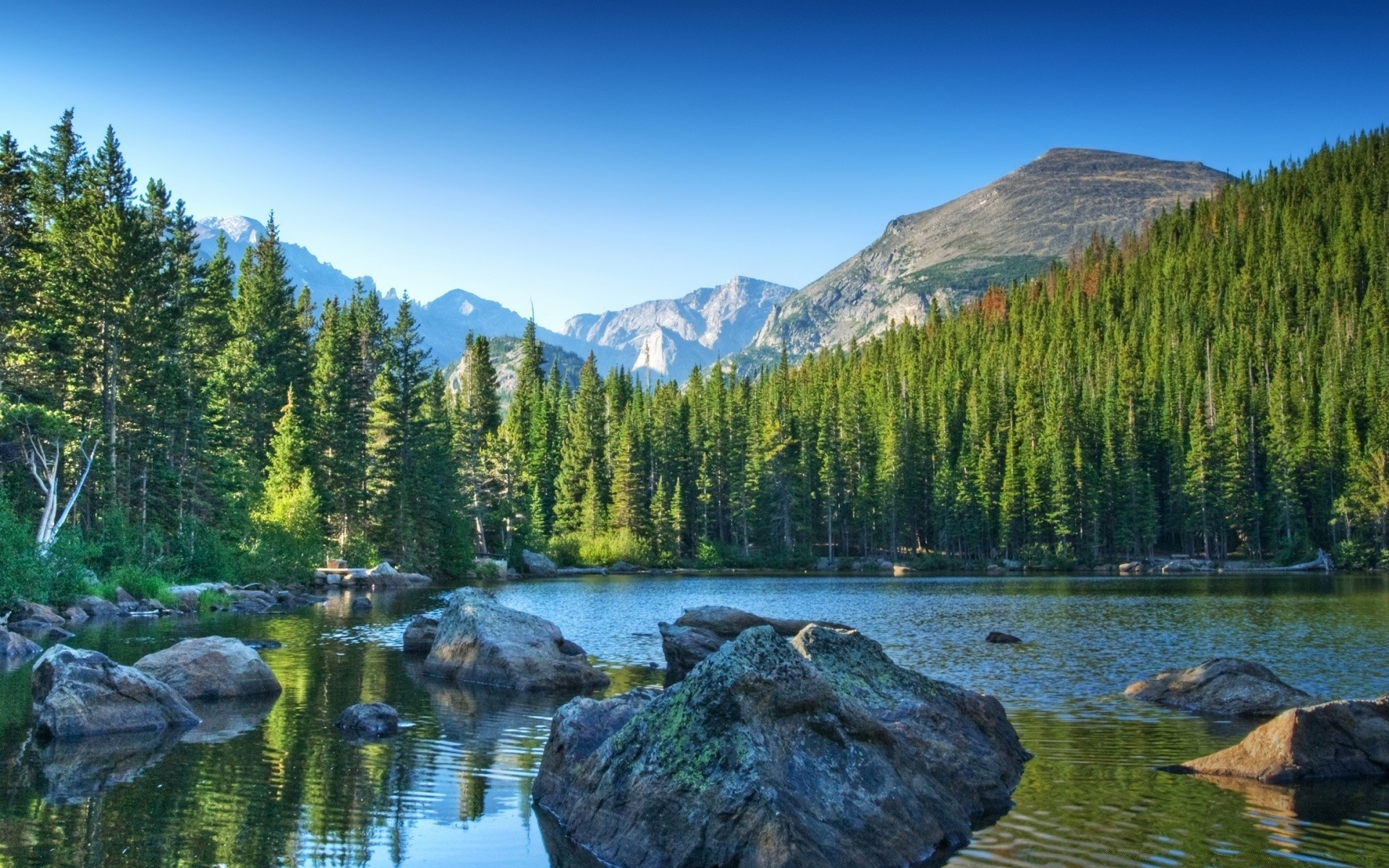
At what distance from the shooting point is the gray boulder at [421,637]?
29.8 metres

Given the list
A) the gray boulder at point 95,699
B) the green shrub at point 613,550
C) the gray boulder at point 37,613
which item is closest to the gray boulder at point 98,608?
the gray boulder at point 37,613

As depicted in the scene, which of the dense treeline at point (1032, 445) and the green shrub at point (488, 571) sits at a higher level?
the dense treeline at point (1032, 445)

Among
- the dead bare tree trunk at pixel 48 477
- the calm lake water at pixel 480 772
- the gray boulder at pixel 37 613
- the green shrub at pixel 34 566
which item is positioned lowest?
the calm lake water at pixel 480 772

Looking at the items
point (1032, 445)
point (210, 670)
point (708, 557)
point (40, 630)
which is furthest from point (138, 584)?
point (1032, 445)

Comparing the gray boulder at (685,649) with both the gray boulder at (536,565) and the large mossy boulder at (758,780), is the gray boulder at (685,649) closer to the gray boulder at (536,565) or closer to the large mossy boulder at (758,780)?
the large mossy boulder at (758,780)

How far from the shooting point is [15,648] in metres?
26.0

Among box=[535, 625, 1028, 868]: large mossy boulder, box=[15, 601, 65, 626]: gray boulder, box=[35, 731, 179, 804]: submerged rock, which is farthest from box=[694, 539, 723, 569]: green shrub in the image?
box=[535, 625, 1028, 868]: large mossy boulder

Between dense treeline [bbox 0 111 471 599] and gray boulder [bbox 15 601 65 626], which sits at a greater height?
dense treeline [bbox 0 111 471 599]

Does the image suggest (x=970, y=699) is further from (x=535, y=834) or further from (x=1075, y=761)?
(x=535, y=834)

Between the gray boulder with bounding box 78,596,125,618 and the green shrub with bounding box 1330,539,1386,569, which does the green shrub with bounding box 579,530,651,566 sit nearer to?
the gray boulder with bounding box 78,596,125,618

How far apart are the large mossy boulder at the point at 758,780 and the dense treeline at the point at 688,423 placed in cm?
3000

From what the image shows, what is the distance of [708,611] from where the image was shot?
29.6 m

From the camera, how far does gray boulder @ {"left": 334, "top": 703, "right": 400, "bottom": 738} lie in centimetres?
1733

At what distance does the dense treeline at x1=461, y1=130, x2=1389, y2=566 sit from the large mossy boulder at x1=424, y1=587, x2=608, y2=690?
213 feet
